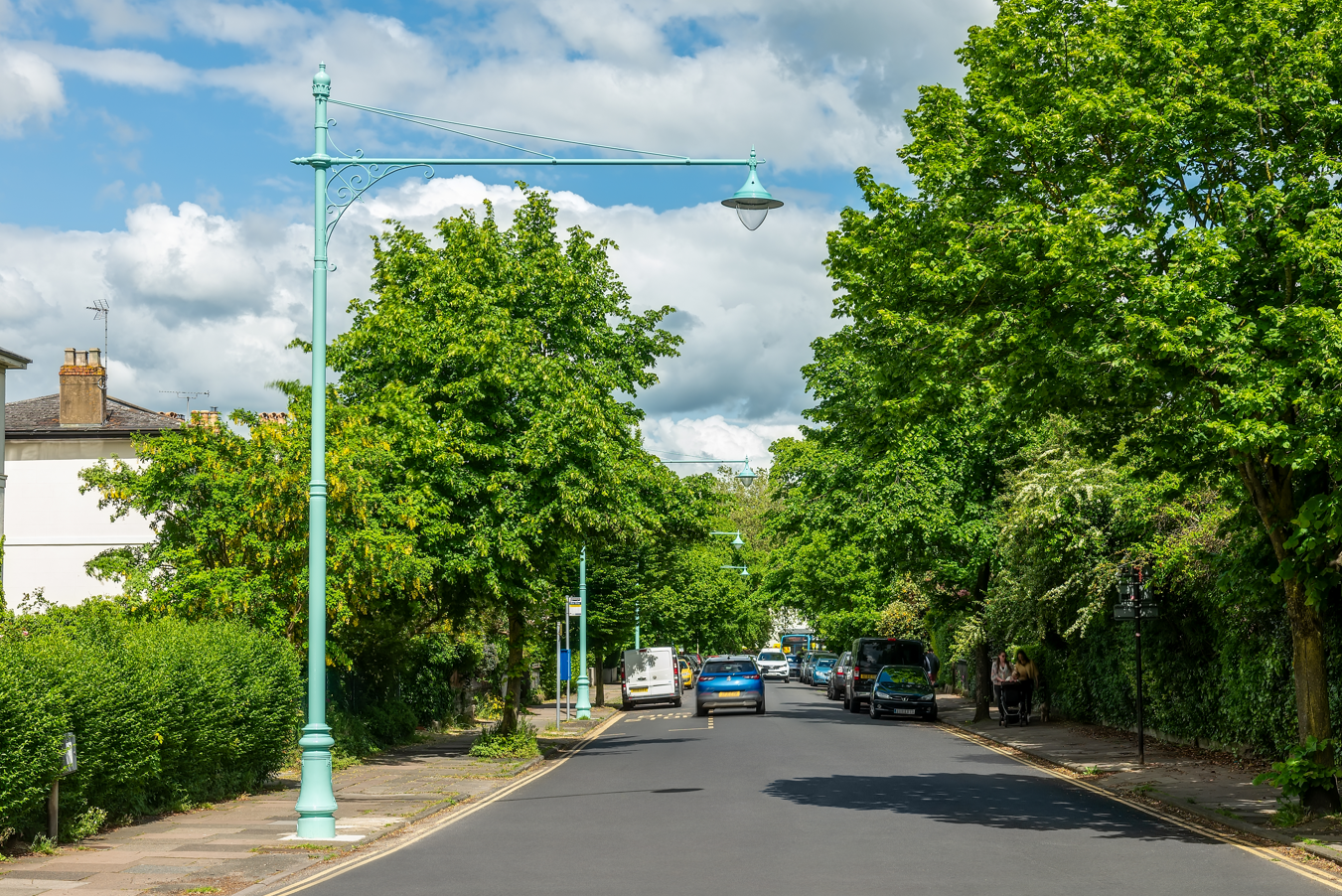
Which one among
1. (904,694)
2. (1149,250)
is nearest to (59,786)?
(1149,250)

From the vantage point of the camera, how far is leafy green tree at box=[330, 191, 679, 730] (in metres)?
24.2

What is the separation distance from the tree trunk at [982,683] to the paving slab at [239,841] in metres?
15.8

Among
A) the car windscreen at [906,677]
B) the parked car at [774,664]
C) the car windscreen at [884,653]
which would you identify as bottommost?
the parked car at [774,664]

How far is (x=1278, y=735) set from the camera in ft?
60.4

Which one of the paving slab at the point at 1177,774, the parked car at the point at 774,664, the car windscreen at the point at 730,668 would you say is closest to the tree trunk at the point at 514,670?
the paving slab at the point at 1177,774

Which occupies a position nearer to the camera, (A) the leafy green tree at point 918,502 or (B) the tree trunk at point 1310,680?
(B) the tree trunk at point 1310,680

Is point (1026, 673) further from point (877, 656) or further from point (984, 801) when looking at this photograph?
point (984, 801)

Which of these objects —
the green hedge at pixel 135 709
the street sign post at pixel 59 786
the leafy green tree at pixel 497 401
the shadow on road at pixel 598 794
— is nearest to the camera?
the green hedge at pixel 135 709

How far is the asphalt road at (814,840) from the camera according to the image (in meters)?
10.6

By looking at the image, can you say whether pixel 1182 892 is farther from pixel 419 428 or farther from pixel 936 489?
pixel 936 489

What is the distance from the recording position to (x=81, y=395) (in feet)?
149

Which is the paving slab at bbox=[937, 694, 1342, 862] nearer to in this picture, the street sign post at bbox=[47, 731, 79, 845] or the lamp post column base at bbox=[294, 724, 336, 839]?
the lamp post column base at bbox=[294, 724, 336, 839]

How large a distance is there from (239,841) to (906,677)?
26.1m

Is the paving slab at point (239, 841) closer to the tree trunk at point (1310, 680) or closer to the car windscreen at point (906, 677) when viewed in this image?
the tree trunk at point (1310, 680)
